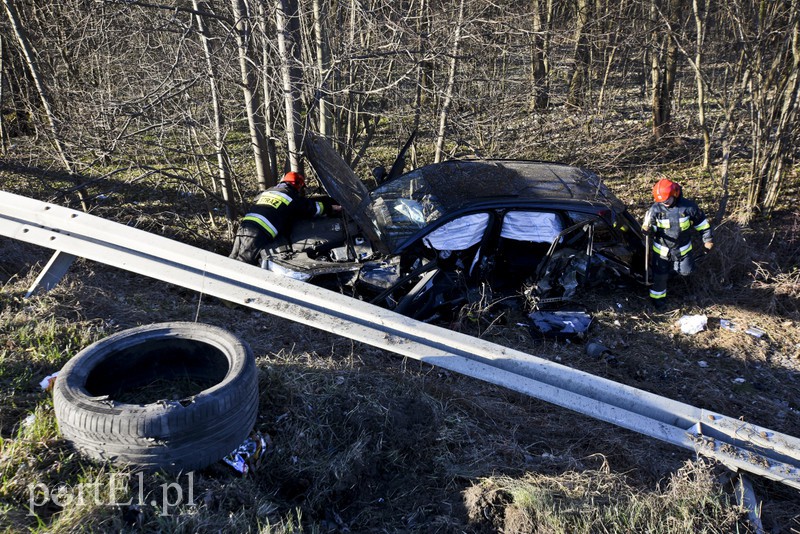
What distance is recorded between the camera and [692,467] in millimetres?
3004

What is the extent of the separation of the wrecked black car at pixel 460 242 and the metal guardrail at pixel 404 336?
4.43 ft

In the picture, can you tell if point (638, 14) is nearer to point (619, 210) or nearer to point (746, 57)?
point (746, 57)

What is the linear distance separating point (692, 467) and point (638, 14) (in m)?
9.73

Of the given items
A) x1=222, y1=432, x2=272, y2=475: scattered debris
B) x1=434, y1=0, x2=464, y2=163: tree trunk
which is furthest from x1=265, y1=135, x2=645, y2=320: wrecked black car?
x1=222, y1=432, x2=272, y2=475: scattered debris

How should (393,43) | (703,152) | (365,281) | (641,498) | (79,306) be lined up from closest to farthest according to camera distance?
1. (641,498)
2. (79,306)
3. (365,281)
4. (393,43)
5. (703,152)

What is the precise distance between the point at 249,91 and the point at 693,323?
549 cm

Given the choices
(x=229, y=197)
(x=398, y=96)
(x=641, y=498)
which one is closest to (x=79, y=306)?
(x=229, y=197)

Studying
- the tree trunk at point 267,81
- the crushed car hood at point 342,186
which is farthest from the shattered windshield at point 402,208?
the tree trunk at point 267,81

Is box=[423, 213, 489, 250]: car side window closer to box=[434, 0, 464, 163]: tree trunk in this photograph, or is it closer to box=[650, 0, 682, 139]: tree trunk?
box=[434, 0, 464, 163]: tree trunk

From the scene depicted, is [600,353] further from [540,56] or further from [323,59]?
[540,56]

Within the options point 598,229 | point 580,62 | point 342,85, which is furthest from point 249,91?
point 580,62

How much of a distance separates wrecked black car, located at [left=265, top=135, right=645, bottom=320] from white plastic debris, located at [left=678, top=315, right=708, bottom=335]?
0.63 m

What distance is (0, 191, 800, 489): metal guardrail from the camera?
3082mm

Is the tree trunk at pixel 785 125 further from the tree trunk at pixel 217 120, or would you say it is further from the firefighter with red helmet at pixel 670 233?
the tree trunk at pixel 217 120
